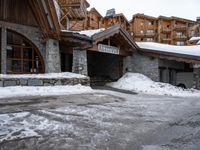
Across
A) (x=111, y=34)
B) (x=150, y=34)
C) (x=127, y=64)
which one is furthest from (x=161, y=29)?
(x=111, y=34)

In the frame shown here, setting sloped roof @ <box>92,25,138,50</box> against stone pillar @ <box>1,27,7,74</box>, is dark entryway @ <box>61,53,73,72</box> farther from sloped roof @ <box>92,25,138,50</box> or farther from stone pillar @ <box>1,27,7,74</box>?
stone pillar @ <box>1,27,7,74</box>

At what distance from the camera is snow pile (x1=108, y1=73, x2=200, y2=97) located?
1348cm

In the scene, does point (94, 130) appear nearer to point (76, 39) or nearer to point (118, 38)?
point (76, 39)

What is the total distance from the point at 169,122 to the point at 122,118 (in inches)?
49.6

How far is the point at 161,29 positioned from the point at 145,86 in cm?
3898

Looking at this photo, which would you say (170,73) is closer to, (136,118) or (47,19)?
(47,19)

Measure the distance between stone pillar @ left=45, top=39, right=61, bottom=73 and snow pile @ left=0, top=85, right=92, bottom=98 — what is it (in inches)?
108

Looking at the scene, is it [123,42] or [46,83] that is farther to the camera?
[123,42]

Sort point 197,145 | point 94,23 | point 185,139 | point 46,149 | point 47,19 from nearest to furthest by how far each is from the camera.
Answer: point 46,149, point 197,145, point 185,139, point 47,19, point 94,23

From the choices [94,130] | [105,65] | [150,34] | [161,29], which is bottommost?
[94,130]

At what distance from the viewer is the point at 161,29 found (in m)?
49.9

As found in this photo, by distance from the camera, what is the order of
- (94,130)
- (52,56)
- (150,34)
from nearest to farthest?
(94,130) < (52,56) < (150,34)

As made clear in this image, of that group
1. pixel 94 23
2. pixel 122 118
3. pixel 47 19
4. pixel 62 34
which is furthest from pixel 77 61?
pixel 94 23

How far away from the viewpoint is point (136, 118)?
5699 millimetres
